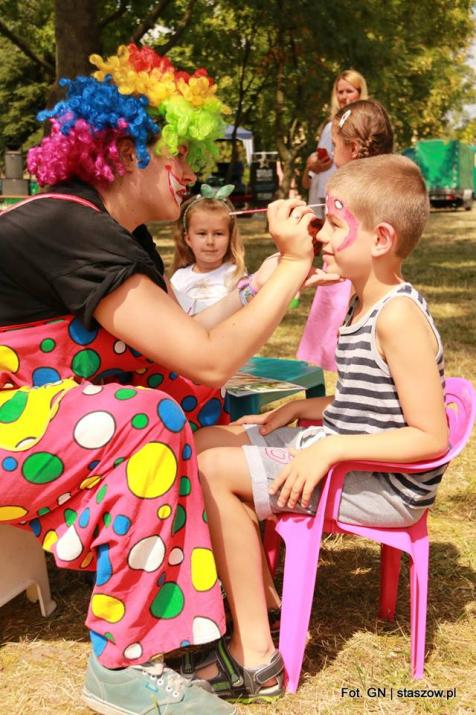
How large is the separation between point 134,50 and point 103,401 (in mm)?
918

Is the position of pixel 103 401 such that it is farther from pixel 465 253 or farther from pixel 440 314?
pixel 465 253

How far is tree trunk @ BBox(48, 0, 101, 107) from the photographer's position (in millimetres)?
8148

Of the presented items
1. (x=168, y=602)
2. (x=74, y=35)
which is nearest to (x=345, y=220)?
(x=168, y=602)

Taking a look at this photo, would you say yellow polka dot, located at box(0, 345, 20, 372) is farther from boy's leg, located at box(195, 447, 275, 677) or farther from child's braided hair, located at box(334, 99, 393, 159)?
child's braided hair, located at box(334, 99, 393, 159)

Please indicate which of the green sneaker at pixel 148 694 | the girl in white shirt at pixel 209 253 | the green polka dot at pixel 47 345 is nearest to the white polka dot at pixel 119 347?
the green polka dot at pixel 47 345

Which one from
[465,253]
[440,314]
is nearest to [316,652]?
[440,314]

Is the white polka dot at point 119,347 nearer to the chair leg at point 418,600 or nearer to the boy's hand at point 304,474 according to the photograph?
the boy's hand at point 304,474

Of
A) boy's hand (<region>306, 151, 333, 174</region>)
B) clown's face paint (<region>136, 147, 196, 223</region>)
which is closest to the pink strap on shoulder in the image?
clown's face paint (<region>136, 147, 196, 223</region>)

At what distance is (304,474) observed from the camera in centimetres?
195

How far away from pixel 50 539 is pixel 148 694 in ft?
1.33

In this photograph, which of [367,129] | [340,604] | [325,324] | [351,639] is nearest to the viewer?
[351,639]

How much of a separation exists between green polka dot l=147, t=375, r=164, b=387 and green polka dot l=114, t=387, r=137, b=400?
338mm

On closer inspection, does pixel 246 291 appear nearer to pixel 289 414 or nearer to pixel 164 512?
pixel 289 414

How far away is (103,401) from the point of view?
191 cm
